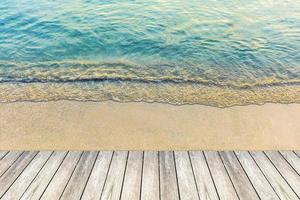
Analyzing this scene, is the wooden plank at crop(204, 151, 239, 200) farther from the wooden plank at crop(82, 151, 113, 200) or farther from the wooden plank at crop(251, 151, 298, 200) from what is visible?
the wooden plank at crop(82, 151, 113, 200)

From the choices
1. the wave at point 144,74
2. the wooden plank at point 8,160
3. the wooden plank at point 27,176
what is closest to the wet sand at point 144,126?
the wooden plank at point 8,160

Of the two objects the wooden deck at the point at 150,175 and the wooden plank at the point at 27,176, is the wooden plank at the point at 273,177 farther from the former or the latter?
the wooden plank at the point at 27,176

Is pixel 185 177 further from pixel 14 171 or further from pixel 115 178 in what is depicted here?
pixel 14 171

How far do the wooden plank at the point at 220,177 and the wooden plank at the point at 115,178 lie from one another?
94cm

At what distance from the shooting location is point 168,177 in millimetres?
3154

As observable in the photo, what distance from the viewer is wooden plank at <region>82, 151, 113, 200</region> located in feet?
9.64

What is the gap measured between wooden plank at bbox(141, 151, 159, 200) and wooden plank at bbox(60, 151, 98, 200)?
588 millimetres

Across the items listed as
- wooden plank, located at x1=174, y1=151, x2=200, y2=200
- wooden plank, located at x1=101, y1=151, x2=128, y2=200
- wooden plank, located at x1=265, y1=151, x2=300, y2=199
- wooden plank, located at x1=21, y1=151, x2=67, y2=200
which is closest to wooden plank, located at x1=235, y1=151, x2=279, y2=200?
wooden plank, located at x1=265, y1=151, x2=300, y2=199

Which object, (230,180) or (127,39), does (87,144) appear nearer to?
(230,180)

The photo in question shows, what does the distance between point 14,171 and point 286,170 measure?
2907 millimetres

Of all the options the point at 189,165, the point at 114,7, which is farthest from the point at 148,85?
the point at 114,7

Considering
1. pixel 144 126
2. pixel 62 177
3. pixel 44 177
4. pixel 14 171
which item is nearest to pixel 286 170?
pixel 144 126

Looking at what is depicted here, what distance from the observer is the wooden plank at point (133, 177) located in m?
2.93

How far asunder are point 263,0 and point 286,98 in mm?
6816
